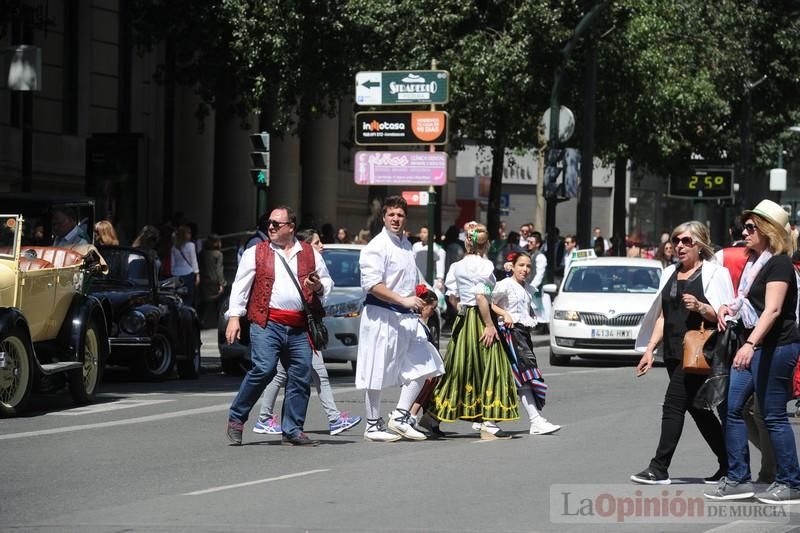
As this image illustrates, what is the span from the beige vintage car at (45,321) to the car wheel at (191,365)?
2973 mm

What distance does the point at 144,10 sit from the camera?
29.7 meters

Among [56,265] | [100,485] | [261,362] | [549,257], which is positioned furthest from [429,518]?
[549,257]

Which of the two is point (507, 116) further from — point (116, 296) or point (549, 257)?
point (116, 296)

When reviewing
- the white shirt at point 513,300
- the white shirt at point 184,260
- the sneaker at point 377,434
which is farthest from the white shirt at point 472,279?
the white shirt at point 184,260

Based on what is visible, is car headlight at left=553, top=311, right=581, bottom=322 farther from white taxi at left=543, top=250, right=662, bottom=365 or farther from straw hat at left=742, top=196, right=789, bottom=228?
straw hat at left=742, top=196, right=789, bottom=228

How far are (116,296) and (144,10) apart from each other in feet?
42.4

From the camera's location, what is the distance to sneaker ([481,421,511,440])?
507 inches

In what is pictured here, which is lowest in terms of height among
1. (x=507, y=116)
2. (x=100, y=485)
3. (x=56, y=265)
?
(x=100, y=485)

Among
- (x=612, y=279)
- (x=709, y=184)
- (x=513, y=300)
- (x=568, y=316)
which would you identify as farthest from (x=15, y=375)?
(x=709, y=184)

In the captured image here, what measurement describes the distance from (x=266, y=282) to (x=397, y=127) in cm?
1278

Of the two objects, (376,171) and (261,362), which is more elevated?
(376,171)

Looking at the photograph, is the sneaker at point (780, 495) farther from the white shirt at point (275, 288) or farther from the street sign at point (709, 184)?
the street sign at point (709, 184)

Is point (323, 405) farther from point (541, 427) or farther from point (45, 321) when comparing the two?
point (45, 321)

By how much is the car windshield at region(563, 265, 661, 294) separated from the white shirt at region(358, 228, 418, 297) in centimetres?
1149
